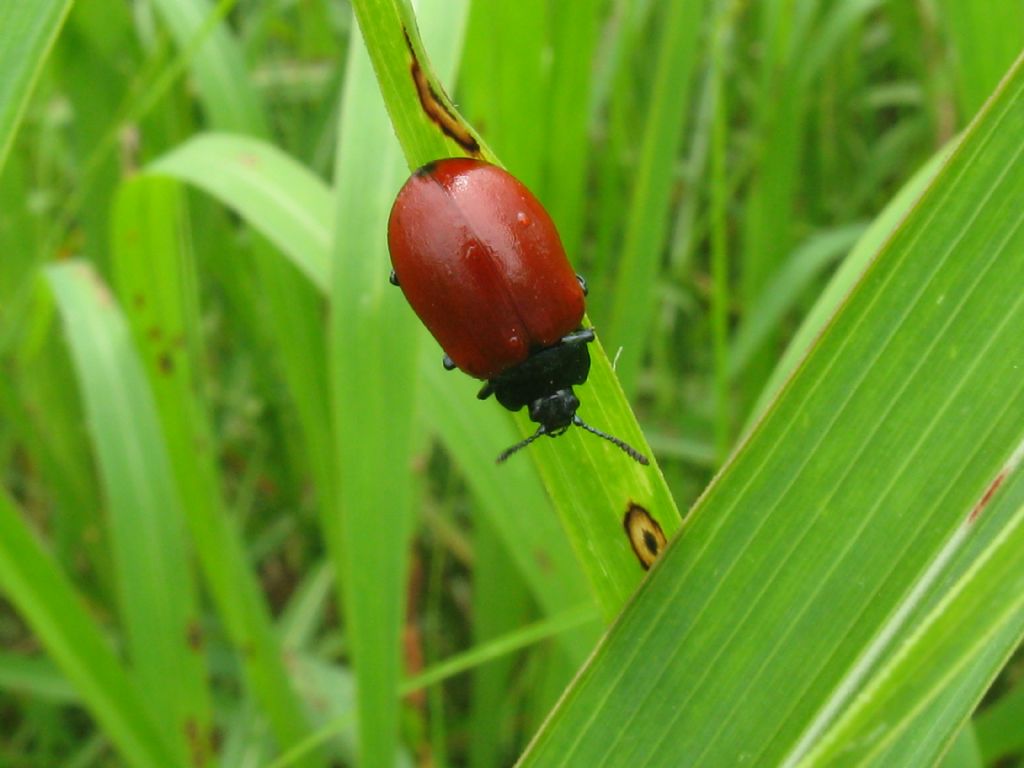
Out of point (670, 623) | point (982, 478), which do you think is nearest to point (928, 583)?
point (982, 478)

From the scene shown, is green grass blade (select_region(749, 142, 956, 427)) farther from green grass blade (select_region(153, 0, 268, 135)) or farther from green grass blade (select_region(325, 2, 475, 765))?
green grass blade (select_region(153, 0, 268, 135))

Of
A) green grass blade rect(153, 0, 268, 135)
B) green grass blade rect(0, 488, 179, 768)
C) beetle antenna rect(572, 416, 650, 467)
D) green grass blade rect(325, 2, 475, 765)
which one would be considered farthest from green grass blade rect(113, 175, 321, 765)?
beetle antenna rect(572, 416, 650, 467)

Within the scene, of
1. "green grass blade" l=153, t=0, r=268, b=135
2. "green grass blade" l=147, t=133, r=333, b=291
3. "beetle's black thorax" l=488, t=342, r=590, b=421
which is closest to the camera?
A: "beetle's black thorax" l=488, t=342, r=590, b=421

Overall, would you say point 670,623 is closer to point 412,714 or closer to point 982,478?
point 982,478

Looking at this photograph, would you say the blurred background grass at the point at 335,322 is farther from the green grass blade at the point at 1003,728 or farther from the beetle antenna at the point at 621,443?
the beetle antenna at the point at 621,443

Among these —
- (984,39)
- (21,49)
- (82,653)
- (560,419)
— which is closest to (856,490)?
(560,419)
